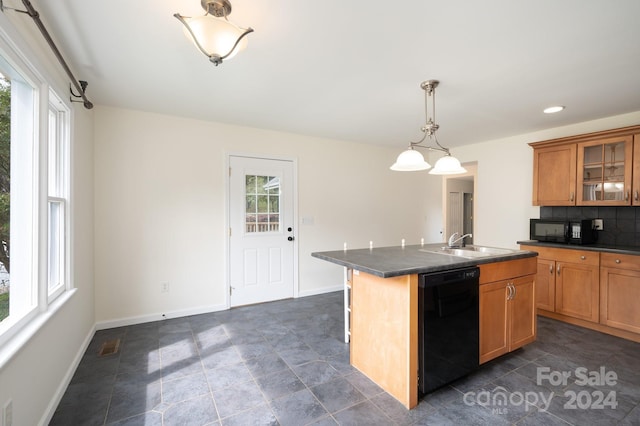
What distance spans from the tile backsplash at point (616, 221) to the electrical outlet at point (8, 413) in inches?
202

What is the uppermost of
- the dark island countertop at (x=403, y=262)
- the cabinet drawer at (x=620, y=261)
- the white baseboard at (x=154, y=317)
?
the dark island countertop at (x=403, y=262)

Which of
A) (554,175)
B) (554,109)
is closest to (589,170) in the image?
(554,175)

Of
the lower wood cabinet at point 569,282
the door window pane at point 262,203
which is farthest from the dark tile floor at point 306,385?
the door window pane at point 262,203

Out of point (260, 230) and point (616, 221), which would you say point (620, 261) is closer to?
point (616, 221)

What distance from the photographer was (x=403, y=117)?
11.5 feet

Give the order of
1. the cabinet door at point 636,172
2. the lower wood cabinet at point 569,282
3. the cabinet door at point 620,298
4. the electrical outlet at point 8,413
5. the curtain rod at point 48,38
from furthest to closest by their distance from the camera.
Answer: the lower wood cabinet at point 569,282 → the cabinet door at point 636,172 → the cabinet door at point 620,298 → the curtain rod at point 48,38 → the electrical outlet at point 8,413

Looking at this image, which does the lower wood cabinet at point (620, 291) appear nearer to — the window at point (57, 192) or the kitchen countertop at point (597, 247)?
the kitchen countertop at point (597, 247)

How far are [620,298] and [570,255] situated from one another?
542 mm

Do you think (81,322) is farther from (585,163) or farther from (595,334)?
(585,163)

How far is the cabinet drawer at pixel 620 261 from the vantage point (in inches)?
111

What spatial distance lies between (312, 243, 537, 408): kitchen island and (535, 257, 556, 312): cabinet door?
1.07 m

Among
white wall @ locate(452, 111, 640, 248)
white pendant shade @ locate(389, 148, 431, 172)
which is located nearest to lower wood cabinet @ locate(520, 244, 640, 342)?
white wall @ locate(452, 111, 640, 248)

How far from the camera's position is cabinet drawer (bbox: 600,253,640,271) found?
2828 mm

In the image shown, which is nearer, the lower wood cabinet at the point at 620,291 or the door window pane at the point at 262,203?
the lower wood cabinet at the point at 620,291
